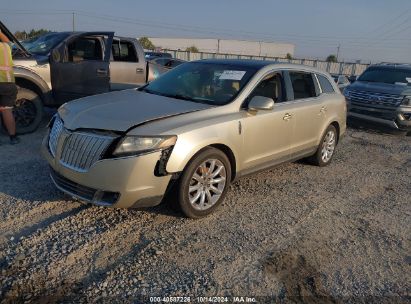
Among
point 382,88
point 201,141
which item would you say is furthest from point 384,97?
point 201,141

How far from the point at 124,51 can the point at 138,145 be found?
481cm

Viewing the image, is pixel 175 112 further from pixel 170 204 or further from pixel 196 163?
pixel 170 204

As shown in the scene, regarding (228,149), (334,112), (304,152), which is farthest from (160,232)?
(334,112)

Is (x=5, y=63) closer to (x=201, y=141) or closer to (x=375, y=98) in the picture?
(x=201, y=141)

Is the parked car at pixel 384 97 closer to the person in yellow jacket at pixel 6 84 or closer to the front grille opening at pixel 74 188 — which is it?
the person in yellow jacket at pixel 6 84

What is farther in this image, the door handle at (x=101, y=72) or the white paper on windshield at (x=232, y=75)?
the door handle at (x=101, y=72)

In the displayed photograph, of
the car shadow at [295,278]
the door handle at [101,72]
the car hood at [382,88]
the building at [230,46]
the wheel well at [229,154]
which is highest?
the building at [230,46]

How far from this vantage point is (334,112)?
6.06 m

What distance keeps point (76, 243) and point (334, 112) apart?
445 centimetres

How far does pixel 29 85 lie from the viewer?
263 inches

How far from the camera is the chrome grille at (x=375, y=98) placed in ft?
31.0

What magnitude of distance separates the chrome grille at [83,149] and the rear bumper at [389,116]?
8213 mm

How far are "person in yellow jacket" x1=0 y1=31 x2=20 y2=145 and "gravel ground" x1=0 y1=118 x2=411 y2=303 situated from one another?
1.09 meters

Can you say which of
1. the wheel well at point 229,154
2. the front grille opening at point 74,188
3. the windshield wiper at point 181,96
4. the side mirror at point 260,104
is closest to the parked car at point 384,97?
the side mirror at point 260,104
